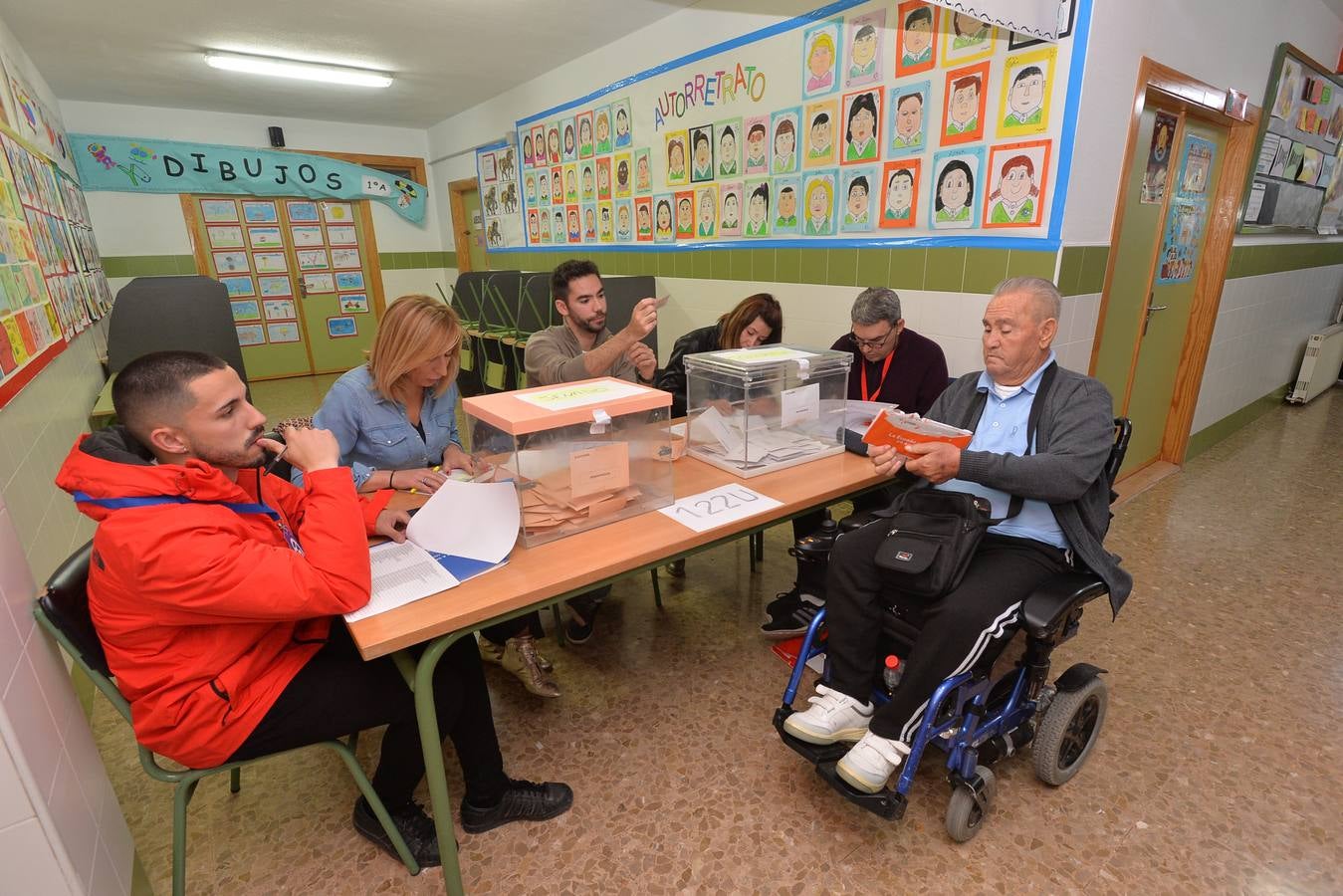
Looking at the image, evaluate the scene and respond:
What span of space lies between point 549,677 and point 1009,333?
1.73 m

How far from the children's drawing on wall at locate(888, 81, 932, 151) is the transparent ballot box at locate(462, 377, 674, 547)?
1986 millimetres

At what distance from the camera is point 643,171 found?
4293 mm

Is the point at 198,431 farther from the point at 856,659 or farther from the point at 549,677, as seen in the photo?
the point at 856,659

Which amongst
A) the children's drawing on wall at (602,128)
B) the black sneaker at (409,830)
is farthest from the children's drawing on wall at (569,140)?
the black sneaker at (409,830)

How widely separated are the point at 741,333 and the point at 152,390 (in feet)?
6.58

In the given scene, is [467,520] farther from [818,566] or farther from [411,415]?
[818,566]

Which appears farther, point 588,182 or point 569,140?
point 569,140

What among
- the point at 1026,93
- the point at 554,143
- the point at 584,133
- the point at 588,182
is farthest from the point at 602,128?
the point at 1026,93

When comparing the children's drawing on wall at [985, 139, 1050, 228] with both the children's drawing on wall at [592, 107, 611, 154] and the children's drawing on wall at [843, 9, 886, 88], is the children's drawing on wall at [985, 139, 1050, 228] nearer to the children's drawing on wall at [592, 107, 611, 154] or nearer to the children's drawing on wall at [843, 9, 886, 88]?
the children's drawing on wall at [843, 9, 886, 88]

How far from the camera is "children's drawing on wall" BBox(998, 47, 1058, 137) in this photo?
234 centimetres

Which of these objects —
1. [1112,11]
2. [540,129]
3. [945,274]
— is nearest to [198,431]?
[945,274]

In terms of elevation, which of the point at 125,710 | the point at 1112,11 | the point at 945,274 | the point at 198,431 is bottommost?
the point at 125,710

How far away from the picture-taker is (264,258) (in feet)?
22.7

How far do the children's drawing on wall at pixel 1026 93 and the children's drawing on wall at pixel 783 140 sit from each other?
3.42 feet
